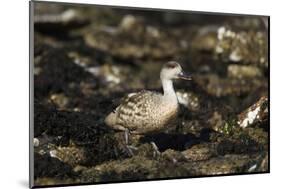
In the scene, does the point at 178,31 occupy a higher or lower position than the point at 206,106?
higher

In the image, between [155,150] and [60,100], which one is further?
[60,100]

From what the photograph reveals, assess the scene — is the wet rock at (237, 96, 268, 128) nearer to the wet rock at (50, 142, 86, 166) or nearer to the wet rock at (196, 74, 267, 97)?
the wet rock at (196, 74, 267, 97)

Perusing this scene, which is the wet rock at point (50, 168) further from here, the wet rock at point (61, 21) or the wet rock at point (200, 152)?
the wet rock at point (61, 21)

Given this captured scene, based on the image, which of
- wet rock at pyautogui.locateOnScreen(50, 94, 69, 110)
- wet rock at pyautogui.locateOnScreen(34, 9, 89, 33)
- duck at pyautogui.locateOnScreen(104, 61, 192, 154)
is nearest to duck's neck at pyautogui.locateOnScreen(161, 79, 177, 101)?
duck at pyautogui.locateOnScreen(104, 61, 192, 154)

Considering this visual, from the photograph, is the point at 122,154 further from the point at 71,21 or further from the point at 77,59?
the point at 71,21

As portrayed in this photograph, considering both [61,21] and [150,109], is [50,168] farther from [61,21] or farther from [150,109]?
[61,21]

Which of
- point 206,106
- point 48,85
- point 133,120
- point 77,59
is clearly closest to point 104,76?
point 77,59

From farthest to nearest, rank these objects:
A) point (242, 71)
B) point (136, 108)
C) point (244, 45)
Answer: point (242, 71) < point (244, 45) < point (136, 108)

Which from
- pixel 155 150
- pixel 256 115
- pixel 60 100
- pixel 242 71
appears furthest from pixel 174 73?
pixel 242 71
